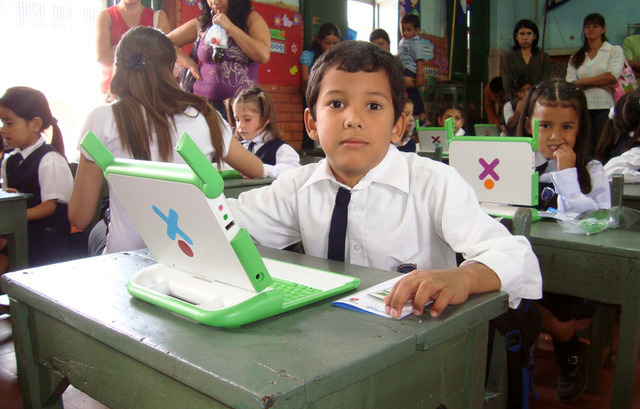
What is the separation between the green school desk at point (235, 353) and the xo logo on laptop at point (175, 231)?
0.10 m

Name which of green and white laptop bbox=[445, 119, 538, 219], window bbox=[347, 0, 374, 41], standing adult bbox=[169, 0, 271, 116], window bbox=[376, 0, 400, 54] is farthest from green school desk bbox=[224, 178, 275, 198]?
window bbox=[376, 0, 400, 54]

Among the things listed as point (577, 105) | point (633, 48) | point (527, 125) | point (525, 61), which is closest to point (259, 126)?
point (527, 125)

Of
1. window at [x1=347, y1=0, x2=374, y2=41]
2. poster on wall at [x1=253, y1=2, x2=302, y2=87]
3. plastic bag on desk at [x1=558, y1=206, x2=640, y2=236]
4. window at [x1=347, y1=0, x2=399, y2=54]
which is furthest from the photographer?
window at [x1=347, y1=0, x2=399, y2=54]

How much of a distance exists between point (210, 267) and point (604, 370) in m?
1.92

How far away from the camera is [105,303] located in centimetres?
89

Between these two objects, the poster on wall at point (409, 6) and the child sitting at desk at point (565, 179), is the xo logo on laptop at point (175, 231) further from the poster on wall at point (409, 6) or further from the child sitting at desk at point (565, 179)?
the poster on wall at point (409, 6)

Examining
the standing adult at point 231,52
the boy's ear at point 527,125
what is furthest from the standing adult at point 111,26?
the boy's ear at point 527,125

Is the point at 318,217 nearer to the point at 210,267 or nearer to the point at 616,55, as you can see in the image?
the point at 210,267

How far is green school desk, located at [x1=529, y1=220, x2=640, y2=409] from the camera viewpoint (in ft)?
4.81

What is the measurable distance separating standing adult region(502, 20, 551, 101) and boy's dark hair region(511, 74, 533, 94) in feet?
0.15

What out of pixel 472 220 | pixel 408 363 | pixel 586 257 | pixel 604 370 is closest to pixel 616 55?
pixel 604 370

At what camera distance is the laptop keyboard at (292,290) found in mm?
875

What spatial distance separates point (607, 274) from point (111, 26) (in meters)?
3.16

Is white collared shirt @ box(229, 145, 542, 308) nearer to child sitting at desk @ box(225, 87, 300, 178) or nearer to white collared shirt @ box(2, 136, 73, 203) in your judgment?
white collared shirt @ box(2, 136, 73, 203)
